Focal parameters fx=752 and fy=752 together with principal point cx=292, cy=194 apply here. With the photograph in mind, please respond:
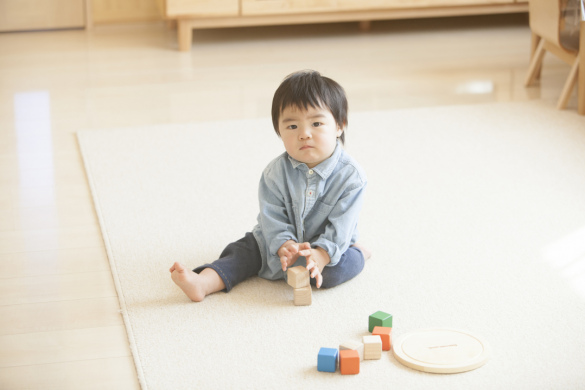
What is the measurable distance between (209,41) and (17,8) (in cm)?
104

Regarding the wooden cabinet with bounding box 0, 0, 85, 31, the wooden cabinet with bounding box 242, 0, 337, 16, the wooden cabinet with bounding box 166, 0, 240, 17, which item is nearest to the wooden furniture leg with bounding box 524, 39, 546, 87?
the wooden cabinet with bounding box 242, 0, 337, 16

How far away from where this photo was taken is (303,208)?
1506mm

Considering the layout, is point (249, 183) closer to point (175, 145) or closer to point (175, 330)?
point (175, 145)

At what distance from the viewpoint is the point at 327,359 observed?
1213mm

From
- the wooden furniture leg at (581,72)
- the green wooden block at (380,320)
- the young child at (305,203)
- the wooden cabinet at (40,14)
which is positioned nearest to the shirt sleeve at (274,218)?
the young child at (305,203)

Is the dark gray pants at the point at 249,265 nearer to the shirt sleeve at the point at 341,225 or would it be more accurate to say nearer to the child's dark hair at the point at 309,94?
the shirt sleeve at the point at 341,225

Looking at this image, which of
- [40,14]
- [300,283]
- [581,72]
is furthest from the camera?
[40,14]

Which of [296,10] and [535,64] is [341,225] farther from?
[296,10]

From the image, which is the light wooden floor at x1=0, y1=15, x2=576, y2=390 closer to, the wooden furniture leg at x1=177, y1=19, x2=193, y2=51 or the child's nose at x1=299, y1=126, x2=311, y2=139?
the wooden furniture leg at x1=177, y1=19, x2=193, y2=51

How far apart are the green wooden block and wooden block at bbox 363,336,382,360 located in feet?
0.19

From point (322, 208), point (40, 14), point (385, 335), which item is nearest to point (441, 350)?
point (385, 335)

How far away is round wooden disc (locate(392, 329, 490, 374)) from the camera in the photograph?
1216 millimetres

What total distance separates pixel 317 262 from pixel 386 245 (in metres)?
0.30

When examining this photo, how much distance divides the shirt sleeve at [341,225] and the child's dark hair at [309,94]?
154 mm
